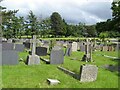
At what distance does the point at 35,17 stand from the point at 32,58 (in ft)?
168

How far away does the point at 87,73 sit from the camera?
35.3 ft

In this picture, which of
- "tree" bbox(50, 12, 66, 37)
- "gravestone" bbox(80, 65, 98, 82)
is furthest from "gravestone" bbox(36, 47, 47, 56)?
"tree" bbox(50, 12, 66, 37)

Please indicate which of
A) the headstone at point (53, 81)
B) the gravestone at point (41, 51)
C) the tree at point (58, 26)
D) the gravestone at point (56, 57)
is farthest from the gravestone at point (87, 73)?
the tree at point (58, 26)

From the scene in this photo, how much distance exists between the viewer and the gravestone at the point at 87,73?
10.7 metres

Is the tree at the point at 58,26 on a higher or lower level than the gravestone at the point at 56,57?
higher

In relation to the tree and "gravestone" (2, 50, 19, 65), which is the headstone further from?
the tree

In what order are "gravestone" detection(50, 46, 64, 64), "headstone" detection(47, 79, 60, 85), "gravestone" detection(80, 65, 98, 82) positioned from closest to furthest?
"headstone" detection(47, 79, 60, 85) < "gravestone" detection(80, 65, 98, 82) < "gravestone" detection(50, 46, 64, 64)

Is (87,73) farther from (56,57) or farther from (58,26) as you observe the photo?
(58,26)

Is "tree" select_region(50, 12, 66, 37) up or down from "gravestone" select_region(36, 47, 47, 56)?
up

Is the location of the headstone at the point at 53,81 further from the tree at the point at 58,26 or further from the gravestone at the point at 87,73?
the tree at the point at 58,26

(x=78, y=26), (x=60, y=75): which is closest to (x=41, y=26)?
(x=78, y=26)

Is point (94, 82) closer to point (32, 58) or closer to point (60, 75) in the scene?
point (60, 75)

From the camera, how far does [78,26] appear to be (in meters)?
102

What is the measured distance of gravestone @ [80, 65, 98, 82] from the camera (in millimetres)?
10688
